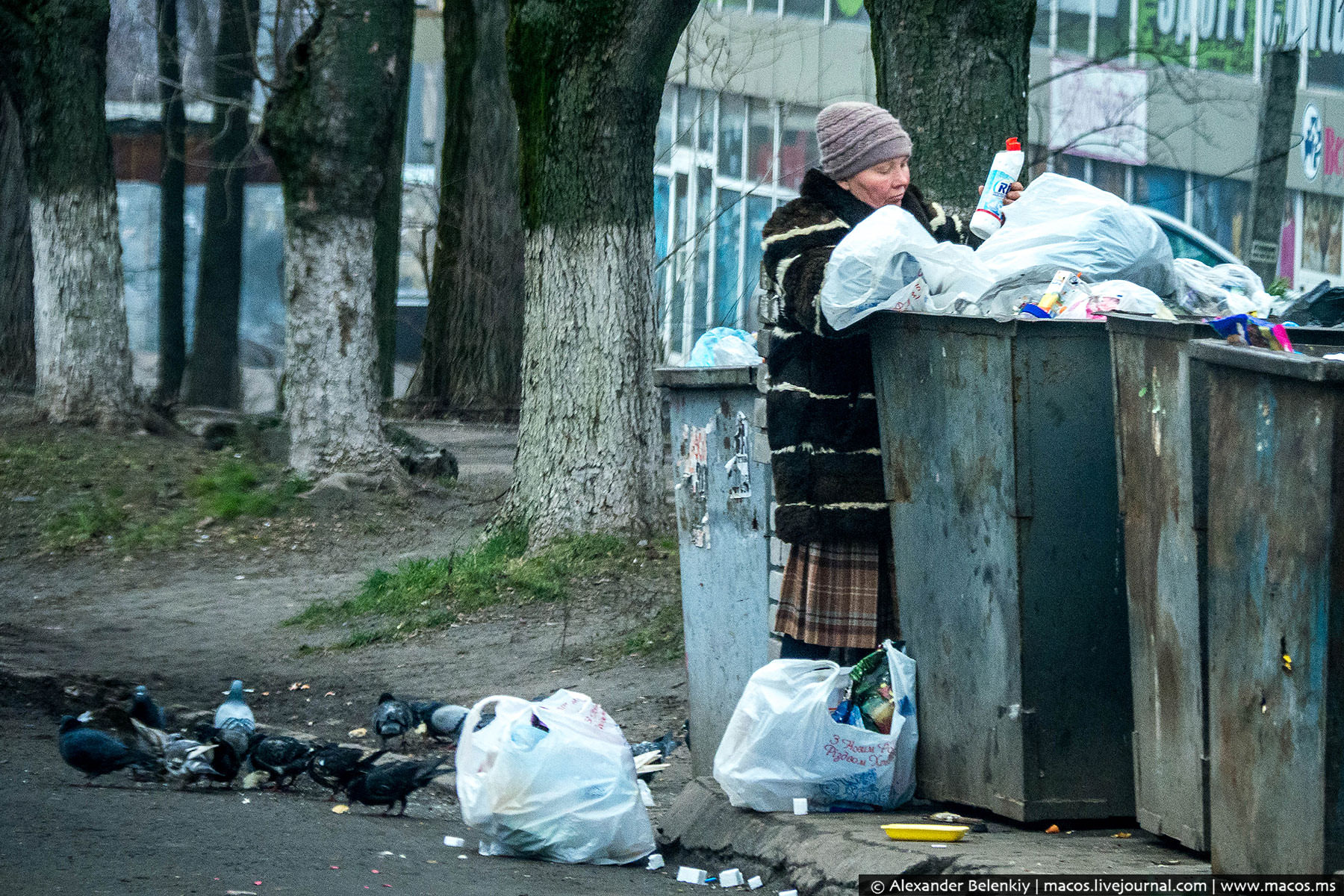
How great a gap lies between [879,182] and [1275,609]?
174 cm

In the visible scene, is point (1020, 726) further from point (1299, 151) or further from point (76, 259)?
point (1299, 151)

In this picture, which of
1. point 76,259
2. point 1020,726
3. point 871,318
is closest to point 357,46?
point 76,259

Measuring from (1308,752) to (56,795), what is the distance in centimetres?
375

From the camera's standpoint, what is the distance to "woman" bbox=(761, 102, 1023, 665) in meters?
4.20

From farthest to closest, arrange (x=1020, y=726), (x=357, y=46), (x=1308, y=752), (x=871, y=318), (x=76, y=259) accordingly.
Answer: (x=76, y=259) < (x=357, y=46) < (x=871, y=318) < (x=1020, y=726) < (x=1308, y=752)

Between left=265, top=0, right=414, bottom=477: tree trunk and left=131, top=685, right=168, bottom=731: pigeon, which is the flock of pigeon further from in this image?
left=265, top=0, right=414, bottom=477: tree trunk

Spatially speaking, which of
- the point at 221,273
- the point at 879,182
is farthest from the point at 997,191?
the point at 221,273

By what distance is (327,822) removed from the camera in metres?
4.81

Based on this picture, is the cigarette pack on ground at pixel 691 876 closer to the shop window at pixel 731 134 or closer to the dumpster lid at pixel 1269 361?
the dumpster lid at pixel 1269 361

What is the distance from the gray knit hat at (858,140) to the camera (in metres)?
4.25

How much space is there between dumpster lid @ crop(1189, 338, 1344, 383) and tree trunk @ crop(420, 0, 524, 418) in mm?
12919

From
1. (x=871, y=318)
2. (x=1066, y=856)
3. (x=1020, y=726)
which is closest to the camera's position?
(x=1066, y=856)

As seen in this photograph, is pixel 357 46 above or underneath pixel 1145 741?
above

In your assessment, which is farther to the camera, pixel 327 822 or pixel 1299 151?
pixel 1299 151
